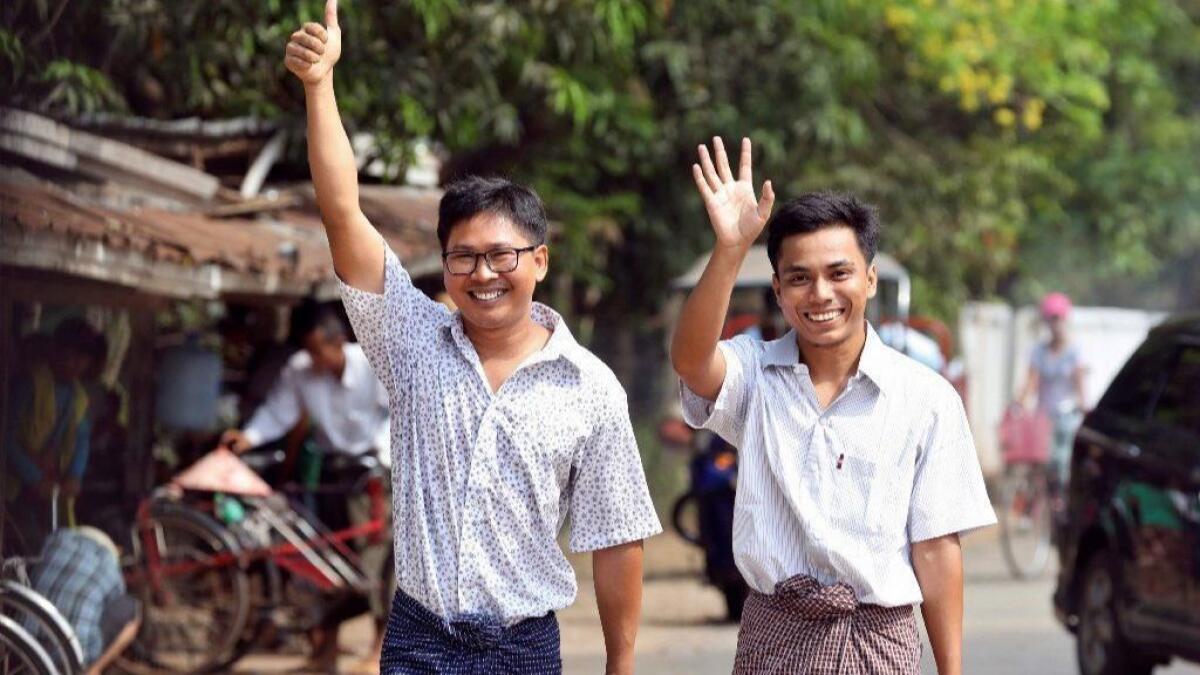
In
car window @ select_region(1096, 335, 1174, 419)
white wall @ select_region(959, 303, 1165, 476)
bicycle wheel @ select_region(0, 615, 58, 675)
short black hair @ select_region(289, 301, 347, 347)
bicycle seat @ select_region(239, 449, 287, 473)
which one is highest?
white wall @ select_region(959, 303, 1165, 476)

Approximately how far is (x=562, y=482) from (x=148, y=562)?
5.42 meters

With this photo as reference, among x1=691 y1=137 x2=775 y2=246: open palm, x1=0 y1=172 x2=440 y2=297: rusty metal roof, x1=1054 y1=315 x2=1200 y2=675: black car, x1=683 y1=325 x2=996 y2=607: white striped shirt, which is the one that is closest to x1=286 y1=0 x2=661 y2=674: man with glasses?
x1=683 y1=325 x2=996 y2=607: white striped shirt

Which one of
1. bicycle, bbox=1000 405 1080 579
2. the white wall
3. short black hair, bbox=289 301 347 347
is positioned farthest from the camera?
the white wall

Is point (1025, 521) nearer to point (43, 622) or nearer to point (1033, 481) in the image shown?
point (1033, 481)

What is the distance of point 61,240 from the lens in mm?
6879

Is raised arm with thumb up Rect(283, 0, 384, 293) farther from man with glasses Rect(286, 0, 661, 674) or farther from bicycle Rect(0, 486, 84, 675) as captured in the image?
bicycle Rect(0, 486, 84, 675)

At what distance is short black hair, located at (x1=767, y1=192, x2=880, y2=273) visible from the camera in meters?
4.55

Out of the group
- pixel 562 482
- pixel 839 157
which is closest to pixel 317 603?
pixel 562 482

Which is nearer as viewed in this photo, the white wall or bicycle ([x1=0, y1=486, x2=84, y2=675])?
bicycle ([x1=0, y1=486, x2=84, y2=675])

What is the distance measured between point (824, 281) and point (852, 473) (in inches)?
16.4

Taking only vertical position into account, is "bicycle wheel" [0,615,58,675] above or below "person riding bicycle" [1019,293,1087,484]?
below

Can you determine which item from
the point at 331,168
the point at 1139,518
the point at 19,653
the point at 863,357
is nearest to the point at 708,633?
the point at 1139,518

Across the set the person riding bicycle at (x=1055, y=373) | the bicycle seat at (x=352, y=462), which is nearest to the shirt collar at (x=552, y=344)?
the bicycle seat at (x=352, y=462)

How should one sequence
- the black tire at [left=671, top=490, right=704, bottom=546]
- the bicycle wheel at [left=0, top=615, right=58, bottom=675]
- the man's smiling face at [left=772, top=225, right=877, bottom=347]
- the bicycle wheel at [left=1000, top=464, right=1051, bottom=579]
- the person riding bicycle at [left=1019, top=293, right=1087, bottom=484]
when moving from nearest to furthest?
the man's smiling face at [left=772, top=225, right=877, bottom=347] → the bicycle wheel at [left=0, top=615, right=58, bottom=675] → the black tire at [left=671, top=490, right=704, bottom=546] → the bicycle wheel at [left=1000, top=464, right=1051, bottom=579] → the person riding bicycle at [left=1019, top=293, right=1087, bottom=484]
